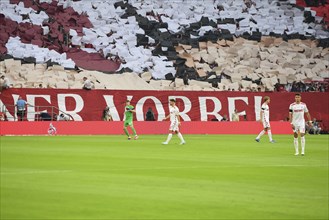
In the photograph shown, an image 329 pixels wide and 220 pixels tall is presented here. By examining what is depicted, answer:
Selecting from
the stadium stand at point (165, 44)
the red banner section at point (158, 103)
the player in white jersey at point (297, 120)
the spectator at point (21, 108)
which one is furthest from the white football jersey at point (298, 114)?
the stadium stand at point (165, 44)

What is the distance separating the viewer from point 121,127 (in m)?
50.4

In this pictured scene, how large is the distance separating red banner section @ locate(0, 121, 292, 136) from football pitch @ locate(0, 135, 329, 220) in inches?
691

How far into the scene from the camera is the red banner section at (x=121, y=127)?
4681 centimetres

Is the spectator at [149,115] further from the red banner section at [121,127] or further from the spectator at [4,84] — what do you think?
the spectator at [4,84]

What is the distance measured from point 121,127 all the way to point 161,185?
1294 inches

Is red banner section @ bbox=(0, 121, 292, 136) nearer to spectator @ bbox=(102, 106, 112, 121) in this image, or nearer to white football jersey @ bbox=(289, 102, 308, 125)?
spectator @ bbox=(102, 106, 112, 121)

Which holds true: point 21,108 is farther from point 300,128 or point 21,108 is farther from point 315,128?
point 300,128

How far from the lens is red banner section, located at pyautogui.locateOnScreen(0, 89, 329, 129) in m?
50.8

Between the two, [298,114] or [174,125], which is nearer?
[298,114]

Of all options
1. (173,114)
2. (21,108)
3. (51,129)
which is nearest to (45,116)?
(21,108)

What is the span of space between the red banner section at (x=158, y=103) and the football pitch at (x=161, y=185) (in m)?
21.6

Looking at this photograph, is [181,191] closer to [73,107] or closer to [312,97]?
[73,107]

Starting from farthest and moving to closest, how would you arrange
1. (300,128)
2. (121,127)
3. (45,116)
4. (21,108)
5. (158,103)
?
(158,103), (121,127), (45,116), (21,108), (300,128)

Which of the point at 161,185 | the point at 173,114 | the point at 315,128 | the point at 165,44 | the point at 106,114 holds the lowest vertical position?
the point at 315,128
